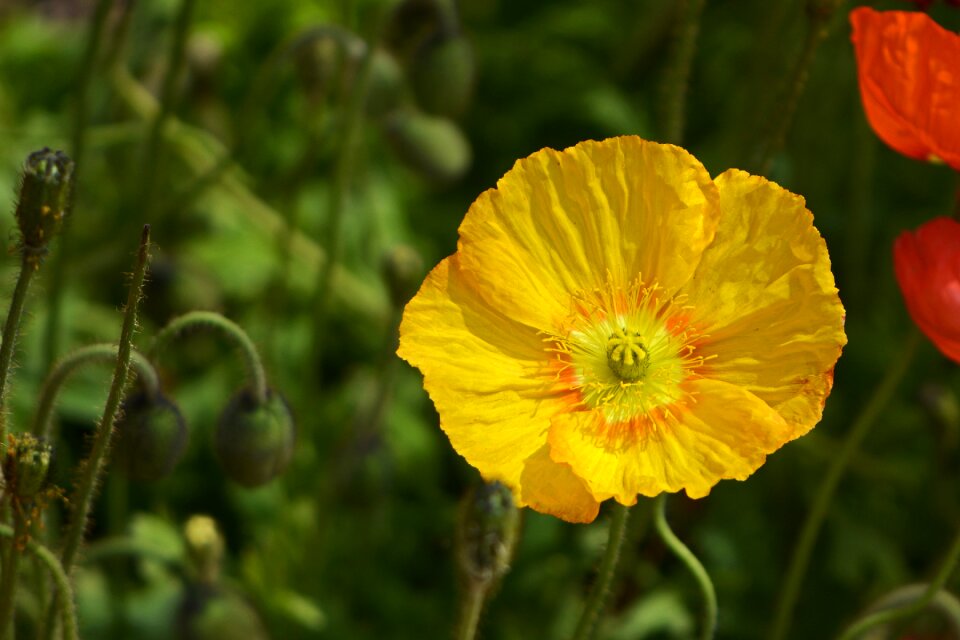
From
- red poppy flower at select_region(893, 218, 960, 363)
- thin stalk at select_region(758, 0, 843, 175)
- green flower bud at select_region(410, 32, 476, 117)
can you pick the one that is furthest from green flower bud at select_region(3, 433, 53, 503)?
green flower bud at select_region(410, 32, 476, 117)

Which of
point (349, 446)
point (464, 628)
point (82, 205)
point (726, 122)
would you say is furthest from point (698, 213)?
point (82, 205)

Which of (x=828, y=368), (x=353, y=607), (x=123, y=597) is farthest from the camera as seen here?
(x=353, y=607)

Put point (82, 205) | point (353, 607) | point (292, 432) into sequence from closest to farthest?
point (292, 432), point (353, 607), point (82, 205)

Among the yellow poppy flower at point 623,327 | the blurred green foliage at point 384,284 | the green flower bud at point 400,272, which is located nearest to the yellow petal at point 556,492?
the yellow poppy flower at point 623,327

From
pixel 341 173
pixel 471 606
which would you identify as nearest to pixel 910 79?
pixel 471 606

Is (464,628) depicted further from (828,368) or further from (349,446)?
(349,446)

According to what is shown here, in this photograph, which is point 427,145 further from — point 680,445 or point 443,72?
point 680,445

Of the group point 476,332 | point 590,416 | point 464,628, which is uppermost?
point 476,332
